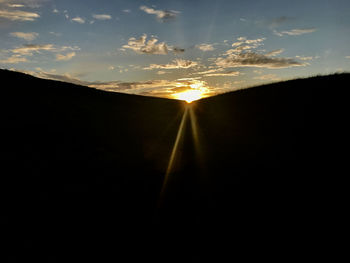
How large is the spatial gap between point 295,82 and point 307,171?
13090mm

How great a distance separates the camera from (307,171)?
8977 millimetres

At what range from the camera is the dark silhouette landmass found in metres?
6.08

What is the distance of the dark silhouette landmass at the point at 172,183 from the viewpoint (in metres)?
6.08

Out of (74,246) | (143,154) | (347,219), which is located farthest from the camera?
(143,154)

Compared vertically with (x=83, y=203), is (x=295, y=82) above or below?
above

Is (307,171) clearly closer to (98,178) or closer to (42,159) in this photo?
(98,178)

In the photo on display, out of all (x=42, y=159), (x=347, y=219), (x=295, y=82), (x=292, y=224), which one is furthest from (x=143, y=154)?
(x=295, y=82)

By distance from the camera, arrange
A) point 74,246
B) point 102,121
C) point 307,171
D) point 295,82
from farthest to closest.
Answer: point 295,82
point 102,121
point 307,171
point 74,246

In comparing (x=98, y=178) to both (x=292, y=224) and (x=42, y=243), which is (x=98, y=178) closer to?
(x=42, y=243)

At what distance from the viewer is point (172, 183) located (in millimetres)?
9258

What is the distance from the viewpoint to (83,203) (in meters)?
7.70

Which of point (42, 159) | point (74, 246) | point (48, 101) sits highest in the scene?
point (48, 101)

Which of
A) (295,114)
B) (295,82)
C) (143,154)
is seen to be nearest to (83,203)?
(143,154)

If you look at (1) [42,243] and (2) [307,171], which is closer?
(1) [42,243]
